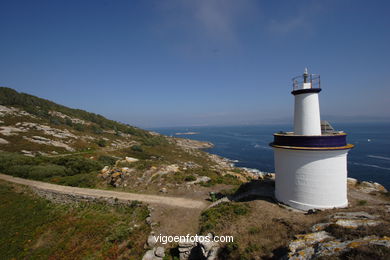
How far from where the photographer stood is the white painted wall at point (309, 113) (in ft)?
33.4

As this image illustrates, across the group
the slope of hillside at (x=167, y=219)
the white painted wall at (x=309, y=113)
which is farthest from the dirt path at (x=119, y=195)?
the white painted wall at (x=309, y=113)

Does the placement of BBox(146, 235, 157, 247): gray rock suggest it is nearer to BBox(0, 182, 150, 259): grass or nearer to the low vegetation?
BBox(0, 182, 150, 259): grass

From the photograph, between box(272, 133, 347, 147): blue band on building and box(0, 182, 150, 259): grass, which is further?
box(0, 182, 150, 259): grass

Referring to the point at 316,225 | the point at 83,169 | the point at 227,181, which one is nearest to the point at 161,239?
the point at 316,225

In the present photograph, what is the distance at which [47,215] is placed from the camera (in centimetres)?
1523

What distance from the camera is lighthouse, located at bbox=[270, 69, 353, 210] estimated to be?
966 cm

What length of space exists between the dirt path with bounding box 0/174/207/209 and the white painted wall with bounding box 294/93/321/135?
8.43m

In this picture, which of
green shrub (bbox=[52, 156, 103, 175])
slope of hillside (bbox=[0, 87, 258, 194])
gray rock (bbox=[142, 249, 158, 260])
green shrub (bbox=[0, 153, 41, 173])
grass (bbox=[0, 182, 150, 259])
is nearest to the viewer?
gray rock (bbox=[142, 249, 158, 260])

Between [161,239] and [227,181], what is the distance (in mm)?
10146

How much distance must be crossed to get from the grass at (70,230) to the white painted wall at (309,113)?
35.7 feet

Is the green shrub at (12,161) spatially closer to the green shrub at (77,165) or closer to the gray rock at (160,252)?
the green shrub at (77,165)

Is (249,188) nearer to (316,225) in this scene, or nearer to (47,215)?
(316,225)

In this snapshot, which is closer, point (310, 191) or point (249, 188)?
point (310, 191)

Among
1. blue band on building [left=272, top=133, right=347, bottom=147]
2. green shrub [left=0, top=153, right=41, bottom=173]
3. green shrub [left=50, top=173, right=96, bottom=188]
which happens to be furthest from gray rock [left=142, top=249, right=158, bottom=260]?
green shrub [left=0, top=153, right=41, bottom=173]
